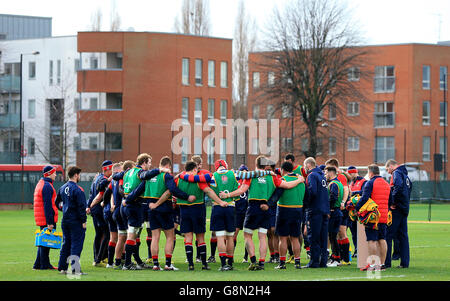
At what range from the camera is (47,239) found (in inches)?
645

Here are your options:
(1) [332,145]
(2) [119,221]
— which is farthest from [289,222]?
(1) [332,145]

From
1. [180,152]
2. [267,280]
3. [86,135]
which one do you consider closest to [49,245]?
[267,280]

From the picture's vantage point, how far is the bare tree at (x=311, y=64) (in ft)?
200

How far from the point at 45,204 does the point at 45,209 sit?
104 millimetres

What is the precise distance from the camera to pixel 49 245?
53.9ft

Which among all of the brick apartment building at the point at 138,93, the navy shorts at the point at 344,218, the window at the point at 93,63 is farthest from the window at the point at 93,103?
the navy shorts at the point at 344,218

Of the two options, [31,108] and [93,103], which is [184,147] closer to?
[93,103]

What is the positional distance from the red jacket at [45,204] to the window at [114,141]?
153 ft

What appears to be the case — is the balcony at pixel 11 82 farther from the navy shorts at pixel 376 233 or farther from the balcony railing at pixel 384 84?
the navy shorts at pixel 376 233

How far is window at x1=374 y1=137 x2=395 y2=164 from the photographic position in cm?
7294

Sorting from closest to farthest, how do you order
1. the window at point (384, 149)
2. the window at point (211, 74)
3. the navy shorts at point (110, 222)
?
1. the navy shorts at point (110, 222)
2. the window at point (211, 74)
3. the window at point (384, 149)

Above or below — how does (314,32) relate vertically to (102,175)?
above
